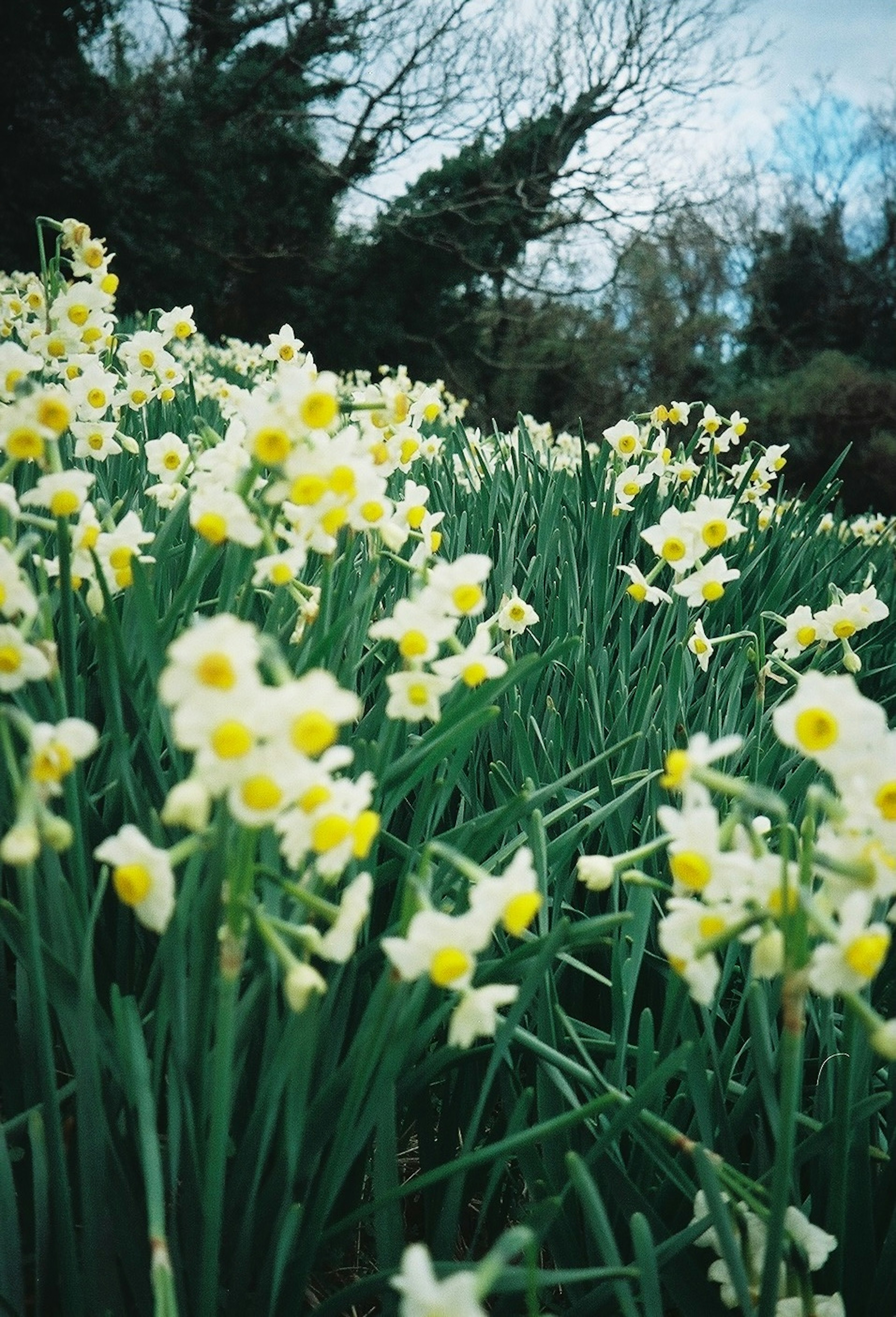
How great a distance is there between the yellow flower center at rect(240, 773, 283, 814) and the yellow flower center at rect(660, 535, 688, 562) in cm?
97

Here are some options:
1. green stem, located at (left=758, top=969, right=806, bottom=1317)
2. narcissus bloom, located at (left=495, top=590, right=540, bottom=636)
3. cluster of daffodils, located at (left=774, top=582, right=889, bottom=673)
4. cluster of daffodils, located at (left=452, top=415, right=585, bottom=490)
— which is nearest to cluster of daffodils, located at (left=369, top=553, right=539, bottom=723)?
green stem, located at (left=758, top=969, right=806, bottom=1317)

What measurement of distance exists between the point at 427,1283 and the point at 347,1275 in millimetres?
599

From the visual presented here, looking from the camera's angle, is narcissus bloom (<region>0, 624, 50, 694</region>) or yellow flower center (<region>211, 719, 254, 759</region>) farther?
narcissus bloom (<region>0, 624, 50, 694</region>)

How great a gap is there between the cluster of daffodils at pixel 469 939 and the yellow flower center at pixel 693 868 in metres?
0.09

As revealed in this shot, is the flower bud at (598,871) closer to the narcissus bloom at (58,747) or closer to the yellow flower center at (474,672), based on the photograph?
the yellow flower center at (474,672)

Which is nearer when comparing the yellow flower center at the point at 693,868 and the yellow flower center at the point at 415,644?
the yellow flower center at the point at 693,868

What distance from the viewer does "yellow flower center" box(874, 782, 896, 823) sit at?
0.56 meters

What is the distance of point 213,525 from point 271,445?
0.11 metres

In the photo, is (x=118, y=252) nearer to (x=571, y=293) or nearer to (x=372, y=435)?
(x=571, y=293)

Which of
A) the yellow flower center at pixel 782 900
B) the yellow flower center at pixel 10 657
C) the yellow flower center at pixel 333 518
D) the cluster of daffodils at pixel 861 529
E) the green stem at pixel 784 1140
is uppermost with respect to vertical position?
the cluster of daffodils at pixel 861 529

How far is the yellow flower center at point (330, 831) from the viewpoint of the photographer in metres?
0.54

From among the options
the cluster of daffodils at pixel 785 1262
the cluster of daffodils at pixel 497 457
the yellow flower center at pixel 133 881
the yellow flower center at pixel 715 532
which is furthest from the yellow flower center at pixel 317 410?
the cluster of daffodils at pixel 497 457

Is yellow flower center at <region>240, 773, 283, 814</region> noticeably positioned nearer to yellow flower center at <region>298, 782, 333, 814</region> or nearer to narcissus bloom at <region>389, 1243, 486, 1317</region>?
yellow flower center at <region>298, 782, 333, 814</region>

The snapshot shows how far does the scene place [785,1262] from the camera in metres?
0.74
